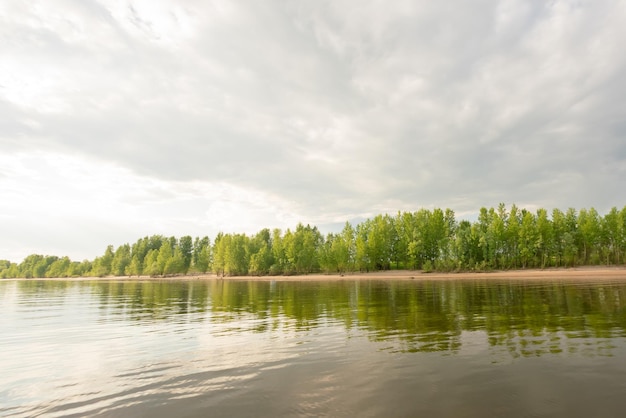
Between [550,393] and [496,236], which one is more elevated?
[496,236]

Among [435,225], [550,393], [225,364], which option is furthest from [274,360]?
[435,225]

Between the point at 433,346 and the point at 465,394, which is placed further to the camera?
the point at 433,346

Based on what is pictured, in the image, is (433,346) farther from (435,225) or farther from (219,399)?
(435,225)

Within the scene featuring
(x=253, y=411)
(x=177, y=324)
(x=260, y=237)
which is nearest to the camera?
(x=253, y=411)

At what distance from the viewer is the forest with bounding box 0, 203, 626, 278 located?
98.3m

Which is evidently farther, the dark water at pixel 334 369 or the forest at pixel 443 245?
the forest at pixel 443 245

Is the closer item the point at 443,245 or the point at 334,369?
the point at 334,369

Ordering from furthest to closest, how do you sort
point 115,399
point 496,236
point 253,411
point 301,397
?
point 496,236, point 115,399, point 301,397, point 253,411

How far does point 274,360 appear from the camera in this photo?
13.8 m

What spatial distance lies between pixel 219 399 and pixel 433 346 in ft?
33.0

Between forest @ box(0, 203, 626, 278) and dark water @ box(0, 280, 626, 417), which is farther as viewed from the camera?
forest @ box(0, 203, 626, 278)

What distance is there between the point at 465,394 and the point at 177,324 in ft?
73.5

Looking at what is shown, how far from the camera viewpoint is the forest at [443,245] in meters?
98.3

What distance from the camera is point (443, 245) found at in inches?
4427
